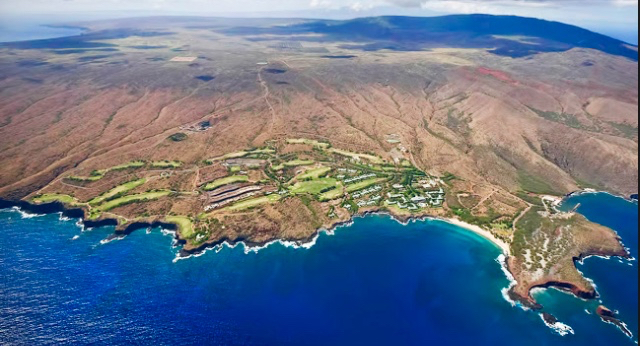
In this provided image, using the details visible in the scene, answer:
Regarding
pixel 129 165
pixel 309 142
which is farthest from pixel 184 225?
pixel 309 142

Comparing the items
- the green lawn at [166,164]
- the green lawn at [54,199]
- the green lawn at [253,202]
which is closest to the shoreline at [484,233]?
the green lawn at [253,202]

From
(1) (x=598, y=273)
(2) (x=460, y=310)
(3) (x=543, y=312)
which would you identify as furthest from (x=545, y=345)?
(1) (x=598, y=273)

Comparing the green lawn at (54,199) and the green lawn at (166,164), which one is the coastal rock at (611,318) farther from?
the green lawn at (54,199)

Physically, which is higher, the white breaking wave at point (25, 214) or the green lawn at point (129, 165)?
the green lawn at point (129, 165)

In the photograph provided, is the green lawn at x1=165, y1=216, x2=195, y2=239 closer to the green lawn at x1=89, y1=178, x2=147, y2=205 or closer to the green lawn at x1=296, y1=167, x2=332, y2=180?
the green lawn at x1=89, y1=178, x2=147, y2=205

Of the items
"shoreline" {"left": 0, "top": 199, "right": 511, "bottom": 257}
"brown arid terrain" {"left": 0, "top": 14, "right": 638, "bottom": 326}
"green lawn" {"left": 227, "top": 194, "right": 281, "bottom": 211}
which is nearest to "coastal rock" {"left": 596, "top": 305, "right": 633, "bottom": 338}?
"brown arid terrain" {"left": 0, "top": 14, "right": 638, "bottom": 326}

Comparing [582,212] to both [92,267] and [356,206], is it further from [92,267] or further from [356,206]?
[92,267]

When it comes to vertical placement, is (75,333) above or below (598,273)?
below
